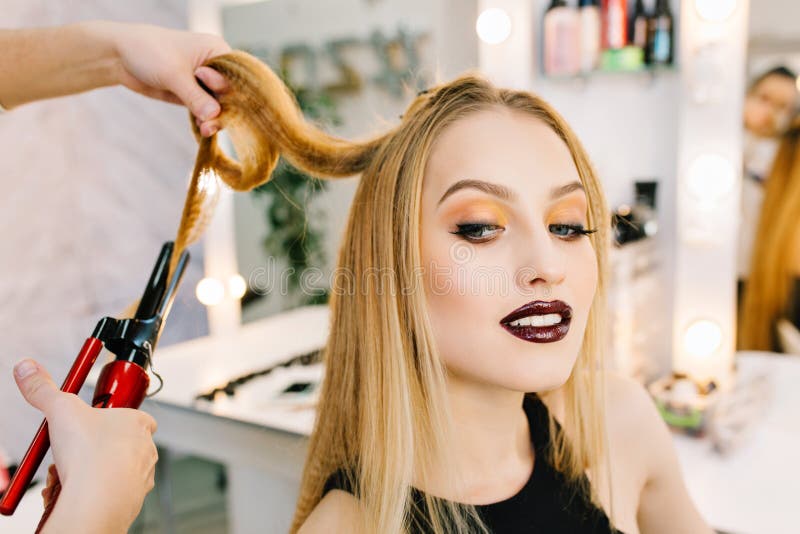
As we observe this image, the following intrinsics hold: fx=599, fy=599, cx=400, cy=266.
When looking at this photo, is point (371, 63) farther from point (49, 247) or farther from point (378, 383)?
point (378, 383)

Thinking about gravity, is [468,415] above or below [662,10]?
below

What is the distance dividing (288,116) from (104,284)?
3.56ft

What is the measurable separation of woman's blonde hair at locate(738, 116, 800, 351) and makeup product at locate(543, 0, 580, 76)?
546mm

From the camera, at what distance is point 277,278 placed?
3172 millimetres

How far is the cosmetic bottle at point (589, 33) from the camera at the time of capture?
1525 mm

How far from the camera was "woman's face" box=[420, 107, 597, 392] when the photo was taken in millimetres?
705

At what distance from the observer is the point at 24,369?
0.49 m

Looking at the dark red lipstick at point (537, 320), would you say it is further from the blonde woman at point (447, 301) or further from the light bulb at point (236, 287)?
the light bulb at point (236, 287)

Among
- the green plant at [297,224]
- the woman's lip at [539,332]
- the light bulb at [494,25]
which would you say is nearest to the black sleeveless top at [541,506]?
the woman's lip at [539,332]

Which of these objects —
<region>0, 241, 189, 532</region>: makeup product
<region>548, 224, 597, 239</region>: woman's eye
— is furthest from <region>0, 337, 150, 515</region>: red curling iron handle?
<region>548, 224, 597, 239</region>: woman's eye

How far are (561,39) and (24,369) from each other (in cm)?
149

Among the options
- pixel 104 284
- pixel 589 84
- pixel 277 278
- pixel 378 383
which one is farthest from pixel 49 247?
pixel 277 278

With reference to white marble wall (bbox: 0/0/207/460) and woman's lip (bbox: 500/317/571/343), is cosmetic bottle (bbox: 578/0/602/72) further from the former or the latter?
white marble wall (bbox: 0/0/207/460)

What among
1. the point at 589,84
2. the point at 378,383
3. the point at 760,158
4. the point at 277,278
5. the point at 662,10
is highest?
the point at 662,10
